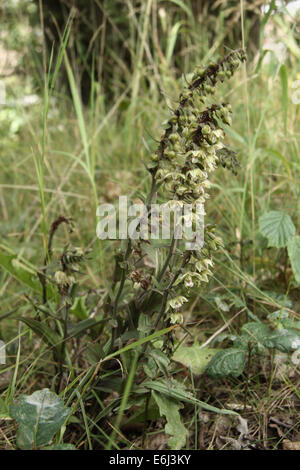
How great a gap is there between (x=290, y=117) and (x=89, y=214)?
130cm

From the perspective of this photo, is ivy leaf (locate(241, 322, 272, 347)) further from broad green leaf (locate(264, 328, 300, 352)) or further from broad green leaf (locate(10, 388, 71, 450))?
broad green leaf (locate(10, 388, 71, 450))

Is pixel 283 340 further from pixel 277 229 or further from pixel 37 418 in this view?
pixel 37 418

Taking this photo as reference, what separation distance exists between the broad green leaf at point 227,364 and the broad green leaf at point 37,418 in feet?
1.56

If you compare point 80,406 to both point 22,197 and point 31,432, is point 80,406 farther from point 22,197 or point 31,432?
point 22,197

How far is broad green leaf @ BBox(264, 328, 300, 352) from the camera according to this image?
128 cm

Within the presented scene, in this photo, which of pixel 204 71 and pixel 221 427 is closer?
pixel 204 71

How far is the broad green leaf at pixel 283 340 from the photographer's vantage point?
1276mm

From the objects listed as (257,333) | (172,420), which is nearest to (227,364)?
(257,333)

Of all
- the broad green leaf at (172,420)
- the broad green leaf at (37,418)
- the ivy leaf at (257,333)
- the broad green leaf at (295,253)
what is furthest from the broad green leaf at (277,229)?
the broad green leaf at (37,418)

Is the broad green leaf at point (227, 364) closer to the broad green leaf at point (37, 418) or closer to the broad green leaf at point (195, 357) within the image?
the broad green leaf at point (195, 357)

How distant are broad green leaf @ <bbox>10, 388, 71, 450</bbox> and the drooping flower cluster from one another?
44 cm

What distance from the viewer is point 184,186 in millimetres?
1067

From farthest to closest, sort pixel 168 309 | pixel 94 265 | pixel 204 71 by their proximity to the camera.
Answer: pixel 94 265
pixel 168 309
pixel 204 71

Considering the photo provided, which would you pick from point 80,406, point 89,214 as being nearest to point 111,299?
point 80,406
